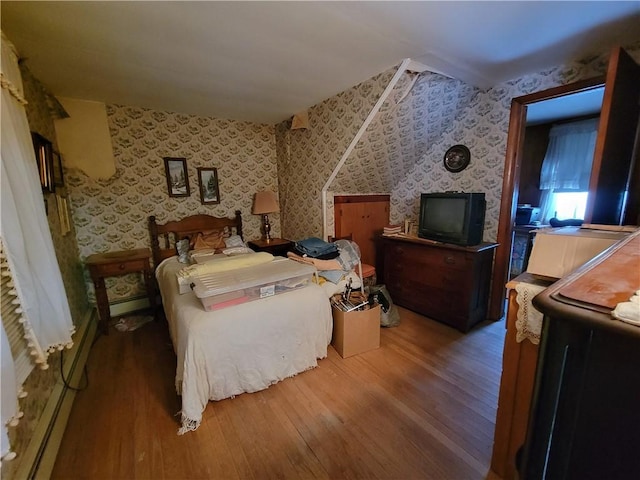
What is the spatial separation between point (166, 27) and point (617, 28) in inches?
104

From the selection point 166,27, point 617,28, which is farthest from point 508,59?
point 166,27

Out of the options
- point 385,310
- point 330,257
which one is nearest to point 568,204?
point 385,310

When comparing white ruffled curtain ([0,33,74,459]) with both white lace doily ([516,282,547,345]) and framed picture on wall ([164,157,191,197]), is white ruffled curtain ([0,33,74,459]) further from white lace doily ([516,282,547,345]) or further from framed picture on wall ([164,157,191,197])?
white lace doily ([516,282,547,345])

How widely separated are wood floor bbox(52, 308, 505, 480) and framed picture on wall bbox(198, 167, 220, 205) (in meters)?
1.86

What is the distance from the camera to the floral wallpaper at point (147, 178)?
2.76 m

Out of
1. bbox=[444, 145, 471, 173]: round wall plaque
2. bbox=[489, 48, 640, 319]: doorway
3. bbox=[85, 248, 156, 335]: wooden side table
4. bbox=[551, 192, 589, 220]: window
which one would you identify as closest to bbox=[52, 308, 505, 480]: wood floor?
bbox=[85, 248, 156, 335]: wooden side table

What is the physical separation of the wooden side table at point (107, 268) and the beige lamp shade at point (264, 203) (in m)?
1.32

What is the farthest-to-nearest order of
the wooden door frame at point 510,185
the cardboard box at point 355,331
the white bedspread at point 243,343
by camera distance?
the wooden door frame at point 510,185 < the cardboard box at point 355,331 < the white bedspread at point 243,343

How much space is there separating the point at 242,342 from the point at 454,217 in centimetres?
214

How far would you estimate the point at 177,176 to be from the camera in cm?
312

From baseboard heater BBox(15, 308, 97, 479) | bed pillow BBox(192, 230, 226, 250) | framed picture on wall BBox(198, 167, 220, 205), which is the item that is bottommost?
baseboard heater BBox(15, 308, 97, 479)

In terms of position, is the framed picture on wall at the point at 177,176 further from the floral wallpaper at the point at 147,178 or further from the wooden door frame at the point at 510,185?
the wooden door frame at the point at 510,185

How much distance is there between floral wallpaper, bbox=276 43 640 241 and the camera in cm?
222

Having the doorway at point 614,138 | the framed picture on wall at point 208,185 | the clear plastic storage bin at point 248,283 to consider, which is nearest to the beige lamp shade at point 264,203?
the framed picture on wall at point 208,185
